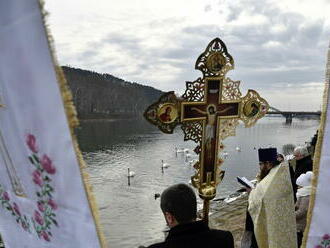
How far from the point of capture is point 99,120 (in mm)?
84000

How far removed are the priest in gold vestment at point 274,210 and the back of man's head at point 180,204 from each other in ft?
5.81

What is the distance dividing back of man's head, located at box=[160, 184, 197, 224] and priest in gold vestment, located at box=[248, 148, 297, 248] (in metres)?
1.77

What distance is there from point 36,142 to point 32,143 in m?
0.03

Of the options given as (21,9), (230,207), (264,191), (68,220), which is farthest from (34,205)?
(230,207)

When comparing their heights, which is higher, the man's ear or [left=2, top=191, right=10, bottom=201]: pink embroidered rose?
[left=2, top=191, right=10, bottom=201]: pink embroidered rose

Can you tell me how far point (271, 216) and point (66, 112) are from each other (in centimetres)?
279

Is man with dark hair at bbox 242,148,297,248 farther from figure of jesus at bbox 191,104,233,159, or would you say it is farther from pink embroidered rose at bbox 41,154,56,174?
pink embroidered rose at bbox 41,154,56,174

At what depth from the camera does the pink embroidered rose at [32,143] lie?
1651 millimetres

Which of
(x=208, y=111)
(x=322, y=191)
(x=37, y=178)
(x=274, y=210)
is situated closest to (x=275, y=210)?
(x=274, y=210)

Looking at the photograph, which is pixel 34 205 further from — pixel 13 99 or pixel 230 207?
pixel 230 207

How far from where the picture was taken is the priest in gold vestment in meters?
3.70

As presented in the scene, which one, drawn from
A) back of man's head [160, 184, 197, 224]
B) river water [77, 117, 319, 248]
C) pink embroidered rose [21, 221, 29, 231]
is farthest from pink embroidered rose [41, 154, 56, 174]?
river water [77, 117, 319, 248]

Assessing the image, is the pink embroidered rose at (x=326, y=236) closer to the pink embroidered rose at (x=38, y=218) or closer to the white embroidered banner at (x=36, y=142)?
the white embroidered banner at (x=36, y=142)

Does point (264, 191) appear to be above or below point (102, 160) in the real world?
above
